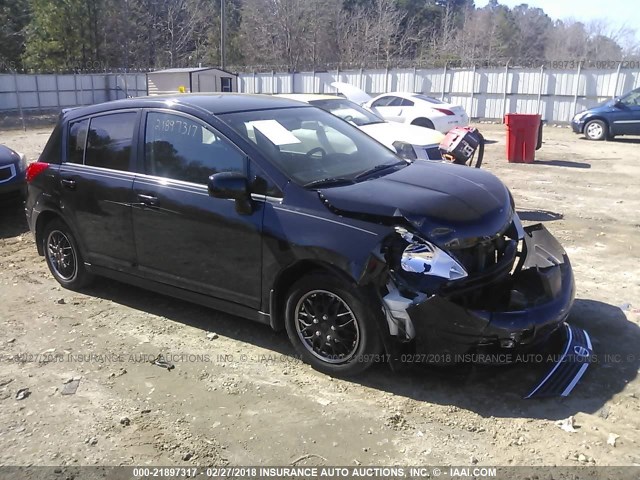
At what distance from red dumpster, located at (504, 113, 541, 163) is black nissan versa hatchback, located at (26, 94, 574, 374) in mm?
9012

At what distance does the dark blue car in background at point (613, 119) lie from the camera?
54.7ft

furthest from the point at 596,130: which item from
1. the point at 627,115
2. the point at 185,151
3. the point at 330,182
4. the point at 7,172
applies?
the point at 185,151

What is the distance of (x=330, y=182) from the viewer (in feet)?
12.7

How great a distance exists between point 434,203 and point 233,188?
1339mm

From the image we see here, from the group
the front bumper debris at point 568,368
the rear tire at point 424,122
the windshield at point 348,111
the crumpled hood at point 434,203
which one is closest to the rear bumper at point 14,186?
the windshield at point 348,111

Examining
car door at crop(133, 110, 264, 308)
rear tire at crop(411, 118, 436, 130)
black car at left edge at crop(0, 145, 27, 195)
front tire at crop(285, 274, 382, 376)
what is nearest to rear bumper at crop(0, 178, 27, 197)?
black car at left edge at crop(0, 145, 27, 195)

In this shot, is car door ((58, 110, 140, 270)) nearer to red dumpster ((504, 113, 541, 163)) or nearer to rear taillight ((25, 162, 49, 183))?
rear taillight ((25, 162, 49, 183))

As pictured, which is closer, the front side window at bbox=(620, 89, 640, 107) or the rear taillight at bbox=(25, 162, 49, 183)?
the rear taillight at bbox=(25, 162, 49, 183)

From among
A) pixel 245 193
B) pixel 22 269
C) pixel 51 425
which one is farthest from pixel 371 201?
pixel 22 269

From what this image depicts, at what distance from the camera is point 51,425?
3340mm

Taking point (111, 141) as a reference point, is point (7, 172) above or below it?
below

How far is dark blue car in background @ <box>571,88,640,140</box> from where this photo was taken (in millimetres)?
16672

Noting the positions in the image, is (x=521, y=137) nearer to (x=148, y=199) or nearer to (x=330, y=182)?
(x=330, y=182)

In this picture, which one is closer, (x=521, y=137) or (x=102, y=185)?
(x=102, y=185)
